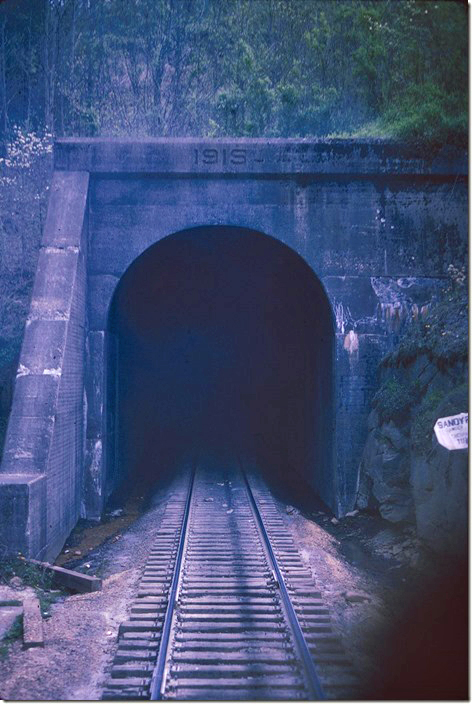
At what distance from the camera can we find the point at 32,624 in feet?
18.0

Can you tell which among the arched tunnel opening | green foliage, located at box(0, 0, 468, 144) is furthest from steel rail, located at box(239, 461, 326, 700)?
green foliage, located at box(0, 0, 468, 144)

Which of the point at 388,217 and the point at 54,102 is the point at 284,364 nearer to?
the point at 388,217

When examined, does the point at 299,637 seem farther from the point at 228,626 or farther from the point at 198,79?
the point at 198,79

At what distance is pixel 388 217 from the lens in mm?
10570

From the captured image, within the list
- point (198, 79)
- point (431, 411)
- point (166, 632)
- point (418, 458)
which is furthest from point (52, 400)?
point (198, 79)

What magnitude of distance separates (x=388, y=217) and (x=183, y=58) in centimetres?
828

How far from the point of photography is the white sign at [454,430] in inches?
197

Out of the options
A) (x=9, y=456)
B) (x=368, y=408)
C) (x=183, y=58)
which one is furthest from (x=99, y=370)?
(x=183, y=58)

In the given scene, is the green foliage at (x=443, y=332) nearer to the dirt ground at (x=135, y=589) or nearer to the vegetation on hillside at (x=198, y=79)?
the dirt ground at (x=135, y=589)

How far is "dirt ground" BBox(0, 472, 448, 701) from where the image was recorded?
4.76 metres

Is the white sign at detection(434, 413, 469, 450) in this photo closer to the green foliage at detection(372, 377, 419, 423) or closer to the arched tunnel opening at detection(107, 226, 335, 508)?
the green foliage at detection(372, 377, 419, 423)

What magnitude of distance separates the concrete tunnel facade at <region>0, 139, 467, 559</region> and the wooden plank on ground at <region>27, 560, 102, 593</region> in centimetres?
314

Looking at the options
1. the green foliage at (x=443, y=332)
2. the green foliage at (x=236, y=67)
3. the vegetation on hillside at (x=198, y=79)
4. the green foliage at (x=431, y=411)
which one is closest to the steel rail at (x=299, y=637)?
the green foliage at (x=431, y=411)

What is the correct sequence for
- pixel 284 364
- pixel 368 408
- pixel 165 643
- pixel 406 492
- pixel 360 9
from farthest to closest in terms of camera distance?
pixel 284 364
pixel 368 408
pixel 360 9
pixel 406 492
pixel 165 643
